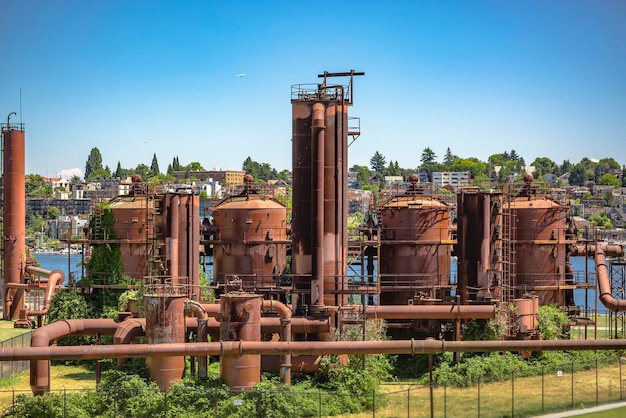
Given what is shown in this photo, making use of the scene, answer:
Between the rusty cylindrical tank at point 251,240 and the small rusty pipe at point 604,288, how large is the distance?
18.7 metres

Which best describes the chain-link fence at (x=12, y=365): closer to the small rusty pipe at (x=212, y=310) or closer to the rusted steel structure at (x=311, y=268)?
the rusted steel structure at (x=311, y=268)

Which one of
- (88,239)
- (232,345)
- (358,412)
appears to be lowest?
(358,412)

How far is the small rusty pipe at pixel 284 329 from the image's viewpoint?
122 feet

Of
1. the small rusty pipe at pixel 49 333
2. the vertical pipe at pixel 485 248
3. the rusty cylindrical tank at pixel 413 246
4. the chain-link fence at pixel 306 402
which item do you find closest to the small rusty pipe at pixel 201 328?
the chain-link fence at pixel 306 402

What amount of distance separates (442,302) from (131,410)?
1892 cm

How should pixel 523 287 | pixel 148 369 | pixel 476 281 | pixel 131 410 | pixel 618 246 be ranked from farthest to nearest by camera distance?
pixel 618 246, pixel 523 287, pixel 476 281, pixel 148 369, pixel 131 410

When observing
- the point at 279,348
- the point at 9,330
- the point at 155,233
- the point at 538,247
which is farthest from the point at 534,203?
the point at 9,330

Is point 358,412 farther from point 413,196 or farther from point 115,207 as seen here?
point 115,207

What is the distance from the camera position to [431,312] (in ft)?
144

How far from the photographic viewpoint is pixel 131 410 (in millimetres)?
33906

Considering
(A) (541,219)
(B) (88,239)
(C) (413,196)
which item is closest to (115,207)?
(B) (88,239)

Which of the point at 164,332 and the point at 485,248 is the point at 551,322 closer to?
the point at 485,248

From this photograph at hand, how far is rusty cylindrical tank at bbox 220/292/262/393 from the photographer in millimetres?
35656

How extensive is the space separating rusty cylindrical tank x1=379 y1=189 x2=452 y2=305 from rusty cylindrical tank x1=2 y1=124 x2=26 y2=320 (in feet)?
90.1
